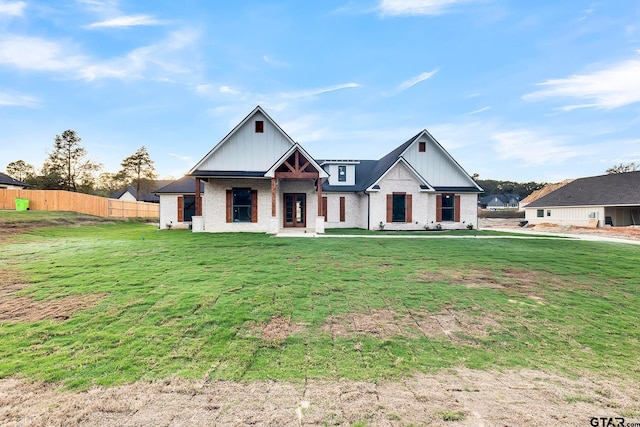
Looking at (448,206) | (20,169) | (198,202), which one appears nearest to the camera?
(198,202)

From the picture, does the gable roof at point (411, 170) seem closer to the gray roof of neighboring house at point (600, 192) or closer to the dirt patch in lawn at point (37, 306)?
the gray roof of neighboring house at point (600, 192)

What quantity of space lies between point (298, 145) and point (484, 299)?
13.1 m

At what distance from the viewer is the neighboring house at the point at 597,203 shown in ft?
92.9

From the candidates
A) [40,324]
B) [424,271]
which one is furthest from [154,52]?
[424,271]

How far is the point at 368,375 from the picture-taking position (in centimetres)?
334

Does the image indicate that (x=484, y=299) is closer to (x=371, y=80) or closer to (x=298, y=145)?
(x=298, y=145)

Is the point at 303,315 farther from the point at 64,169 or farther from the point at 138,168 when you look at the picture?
the point at 138,168

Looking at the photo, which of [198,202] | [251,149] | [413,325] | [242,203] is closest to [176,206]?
[198,202]

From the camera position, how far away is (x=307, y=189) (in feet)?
65.3

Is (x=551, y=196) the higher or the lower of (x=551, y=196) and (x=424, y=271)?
the higher

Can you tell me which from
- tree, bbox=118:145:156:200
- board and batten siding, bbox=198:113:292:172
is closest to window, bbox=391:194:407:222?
board and batten siding, bbox=198:113:292:172

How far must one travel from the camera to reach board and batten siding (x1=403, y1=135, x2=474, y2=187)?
22.6 metres

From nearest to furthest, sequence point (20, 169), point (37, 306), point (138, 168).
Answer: point (37, 306)
point (20, 169)
point (138, 168)

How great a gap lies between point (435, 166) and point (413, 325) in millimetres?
20154
